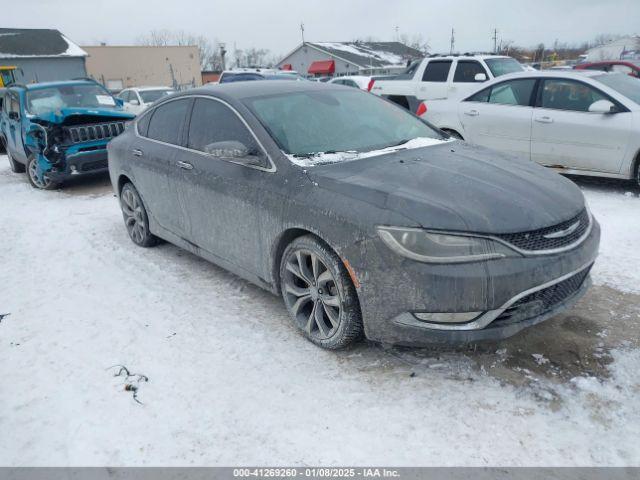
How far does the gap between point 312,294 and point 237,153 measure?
3.67 feet

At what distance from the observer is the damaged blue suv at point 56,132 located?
7.97 metres

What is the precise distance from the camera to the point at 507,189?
2.96m

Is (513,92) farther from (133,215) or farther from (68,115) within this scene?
(68,115)

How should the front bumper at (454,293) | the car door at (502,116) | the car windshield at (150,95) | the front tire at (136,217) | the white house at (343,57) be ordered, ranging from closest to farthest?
1. the front bumper at (454,293)
2. the front tire at (136,217)
3. the car door at (502,116)
4. the car windshield at (150,95)
5. the white house at (343,57)

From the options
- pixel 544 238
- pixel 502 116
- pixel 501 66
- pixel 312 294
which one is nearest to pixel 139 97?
pixel 501 66

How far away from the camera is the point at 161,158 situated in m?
4.52

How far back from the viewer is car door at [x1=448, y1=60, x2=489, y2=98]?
1002cm

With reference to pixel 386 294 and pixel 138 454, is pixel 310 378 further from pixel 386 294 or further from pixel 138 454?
pixel 138 454

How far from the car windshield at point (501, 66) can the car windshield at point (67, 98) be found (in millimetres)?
7694

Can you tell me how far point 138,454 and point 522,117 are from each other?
647 centimetres

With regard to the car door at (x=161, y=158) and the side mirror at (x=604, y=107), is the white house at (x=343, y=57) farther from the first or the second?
the car door at (x=161, y=158)

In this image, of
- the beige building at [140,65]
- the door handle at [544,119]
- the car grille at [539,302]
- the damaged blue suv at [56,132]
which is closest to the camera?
the car grille at [539,302]

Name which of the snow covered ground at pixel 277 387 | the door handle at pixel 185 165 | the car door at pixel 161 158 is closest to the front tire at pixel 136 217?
the car door at pixel 161 158

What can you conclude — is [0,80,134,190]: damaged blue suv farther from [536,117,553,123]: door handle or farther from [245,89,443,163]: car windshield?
[536,117,553,123]: door handle
